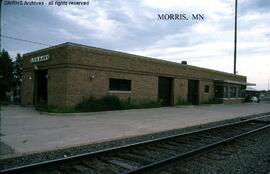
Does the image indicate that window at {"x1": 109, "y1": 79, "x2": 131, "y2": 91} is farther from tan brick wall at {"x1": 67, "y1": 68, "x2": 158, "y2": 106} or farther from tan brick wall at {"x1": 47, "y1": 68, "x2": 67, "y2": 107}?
tan brick wall at {"x1": 47, "y1": 68, "x2": 67, "y2": 107}

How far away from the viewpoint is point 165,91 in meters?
28.6

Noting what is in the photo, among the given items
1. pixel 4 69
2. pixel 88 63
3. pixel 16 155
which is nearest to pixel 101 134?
pixel 16 155

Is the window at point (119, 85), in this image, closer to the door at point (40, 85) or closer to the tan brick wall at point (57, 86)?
the tan brick wall at point (57, 86)

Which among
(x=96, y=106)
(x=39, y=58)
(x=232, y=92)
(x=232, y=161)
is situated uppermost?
(x=39, y=58)

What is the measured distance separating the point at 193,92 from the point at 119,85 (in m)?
12.6

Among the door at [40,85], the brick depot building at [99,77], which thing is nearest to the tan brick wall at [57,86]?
the brick depot building at [99,77]

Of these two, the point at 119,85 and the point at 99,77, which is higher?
the point at 99,77

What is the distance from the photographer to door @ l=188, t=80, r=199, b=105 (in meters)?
32.2

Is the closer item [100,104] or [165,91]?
[100,104]

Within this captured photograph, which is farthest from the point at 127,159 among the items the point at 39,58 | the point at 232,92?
the point at 232,92

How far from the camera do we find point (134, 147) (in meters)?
8.20

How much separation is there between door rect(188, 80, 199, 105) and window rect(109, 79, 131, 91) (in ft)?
34.4

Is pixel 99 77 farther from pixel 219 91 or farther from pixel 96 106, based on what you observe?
pixel 219 91

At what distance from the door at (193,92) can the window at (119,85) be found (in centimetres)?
1048
